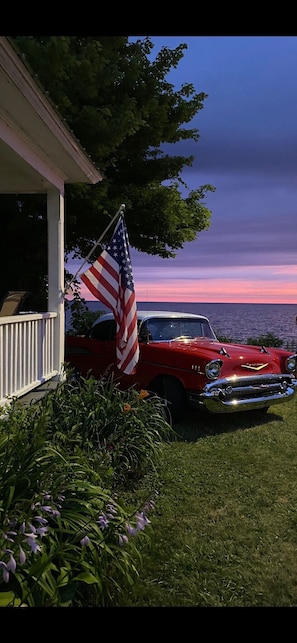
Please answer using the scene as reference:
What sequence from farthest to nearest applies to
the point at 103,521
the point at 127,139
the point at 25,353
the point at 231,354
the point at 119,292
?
the point at 127,139 → the point at 231,354 → the point at 119,292 → the point at 25,353 → the point at 103,521

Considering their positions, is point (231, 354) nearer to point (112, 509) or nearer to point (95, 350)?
point (95, 350)

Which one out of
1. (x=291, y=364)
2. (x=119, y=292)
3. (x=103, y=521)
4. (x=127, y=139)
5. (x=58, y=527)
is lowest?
(x=58, y=527)

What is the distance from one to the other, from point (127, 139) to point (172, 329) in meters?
Result: 6.14

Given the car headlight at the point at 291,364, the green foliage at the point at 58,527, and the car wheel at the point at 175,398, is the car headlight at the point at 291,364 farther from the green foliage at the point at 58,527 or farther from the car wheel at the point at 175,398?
the green foliage at the point at 58,527

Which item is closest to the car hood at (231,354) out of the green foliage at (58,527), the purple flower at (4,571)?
the green foliage at (58,527)

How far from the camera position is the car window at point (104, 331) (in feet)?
24.3

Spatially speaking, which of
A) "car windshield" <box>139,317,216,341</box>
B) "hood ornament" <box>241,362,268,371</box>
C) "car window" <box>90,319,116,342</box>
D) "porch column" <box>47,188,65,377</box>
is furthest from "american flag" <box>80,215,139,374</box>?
"car window" <box>90,319,116,342</box>

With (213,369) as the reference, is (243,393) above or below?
below

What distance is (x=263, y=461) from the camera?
4.84 meters

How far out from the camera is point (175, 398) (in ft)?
20.3

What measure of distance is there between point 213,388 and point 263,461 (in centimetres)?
121

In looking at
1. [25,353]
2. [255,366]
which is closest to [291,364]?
[255,366]
